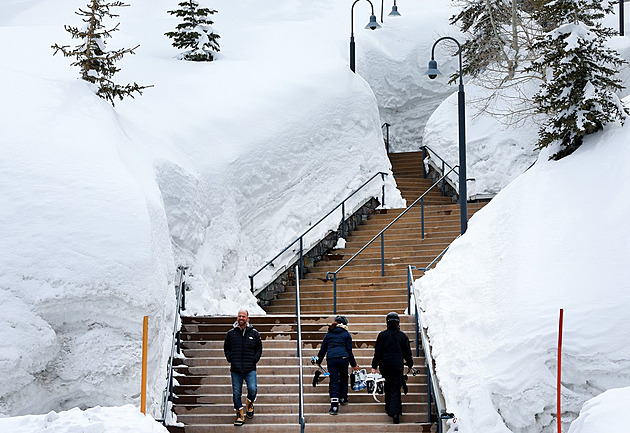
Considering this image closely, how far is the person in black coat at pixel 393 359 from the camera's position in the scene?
11852 mm

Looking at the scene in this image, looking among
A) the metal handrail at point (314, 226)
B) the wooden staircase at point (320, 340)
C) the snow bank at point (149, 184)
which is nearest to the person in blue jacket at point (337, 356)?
the wooden staircase at point (320, 340)

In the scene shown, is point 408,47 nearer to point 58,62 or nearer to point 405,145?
point 405,145

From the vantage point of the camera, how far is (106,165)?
13.4 metres

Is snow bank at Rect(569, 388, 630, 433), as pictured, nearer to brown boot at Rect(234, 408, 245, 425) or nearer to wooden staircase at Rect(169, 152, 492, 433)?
wooden staircase at Rect(169, 152, 492, 433)

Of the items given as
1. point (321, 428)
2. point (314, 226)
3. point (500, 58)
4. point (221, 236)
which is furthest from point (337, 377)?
point (500, 58)

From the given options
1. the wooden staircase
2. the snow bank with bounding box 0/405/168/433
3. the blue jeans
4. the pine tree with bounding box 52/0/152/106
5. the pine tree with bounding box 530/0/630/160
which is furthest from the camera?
the pine tree with bounding box 52/0/152/106

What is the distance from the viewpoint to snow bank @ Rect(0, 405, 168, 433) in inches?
261

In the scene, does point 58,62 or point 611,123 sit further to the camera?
point 58,62

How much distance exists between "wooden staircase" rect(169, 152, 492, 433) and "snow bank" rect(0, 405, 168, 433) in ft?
16.1

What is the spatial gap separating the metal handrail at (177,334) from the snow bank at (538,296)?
13.0 feet

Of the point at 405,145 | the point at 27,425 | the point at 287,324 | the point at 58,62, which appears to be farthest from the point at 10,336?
the point at 405,145

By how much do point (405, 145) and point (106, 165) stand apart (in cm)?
2042

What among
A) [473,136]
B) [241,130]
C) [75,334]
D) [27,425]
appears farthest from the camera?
[473,136]

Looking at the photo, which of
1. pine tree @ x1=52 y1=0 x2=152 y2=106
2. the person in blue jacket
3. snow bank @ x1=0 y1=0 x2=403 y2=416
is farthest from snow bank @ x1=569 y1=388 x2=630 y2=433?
pine tree @ x1=52 y1=0 x2=152 y2=106
